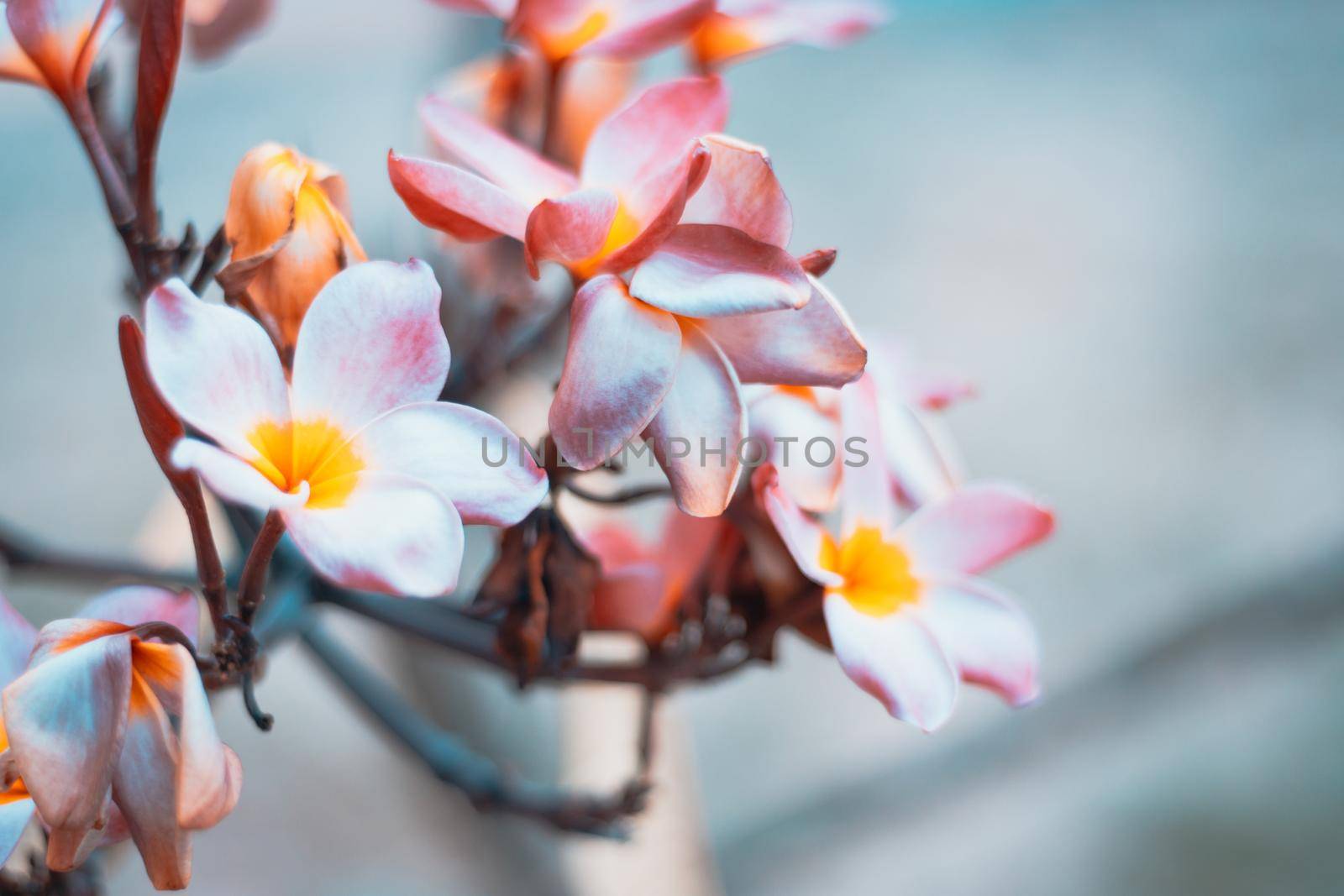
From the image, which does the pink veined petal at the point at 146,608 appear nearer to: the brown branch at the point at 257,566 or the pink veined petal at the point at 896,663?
the brown branch at the point at 257,566

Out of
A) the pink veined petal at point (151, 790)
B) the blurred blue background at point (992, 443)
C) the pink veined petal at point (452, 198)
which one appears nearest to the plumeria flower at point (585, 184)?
the pink veined petal at point (452, 198)

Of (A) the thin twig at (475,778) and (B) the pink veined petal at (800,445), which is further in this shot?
(A) the thin twig at (475,778)

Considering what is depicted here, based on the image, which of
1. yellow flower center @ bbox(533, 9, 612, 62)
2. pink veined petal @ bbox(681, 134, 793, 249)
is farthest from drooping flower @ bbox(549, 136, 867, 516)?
yellow flower center @ bbox(533, 9, 612, 62)

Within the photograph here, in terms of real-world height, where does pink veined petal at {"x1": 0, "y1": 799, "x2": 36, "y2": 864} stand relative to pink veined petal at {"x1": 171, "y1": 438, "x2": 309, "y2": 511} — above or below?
below

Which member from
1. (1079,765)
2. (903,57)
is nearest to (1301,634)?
(1079,765)

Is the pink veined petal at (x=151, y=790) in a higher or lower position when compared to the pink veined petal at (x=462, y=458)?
lower

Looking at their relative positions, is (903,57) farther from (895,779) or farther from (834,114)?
(895,779)

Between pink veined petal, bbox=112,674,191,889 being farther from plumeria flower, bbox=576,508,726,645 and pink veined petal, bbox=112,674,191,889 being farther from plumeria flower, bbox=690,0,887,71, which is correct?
plumeria flower, bbox=690,0,887,71
